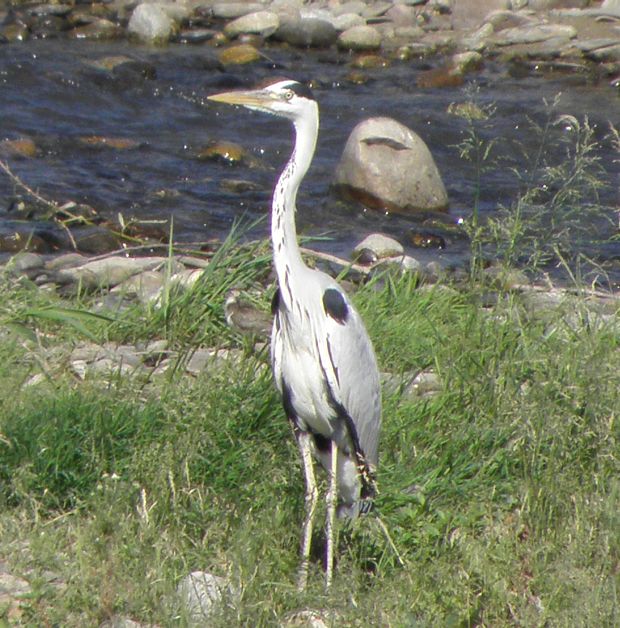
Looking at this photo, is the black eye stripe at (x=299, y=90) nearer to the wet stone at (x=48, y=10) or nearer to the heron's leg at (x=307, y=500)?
the heron's leg at (x=307, y=500)

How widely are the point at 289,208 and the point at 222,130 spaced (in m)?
7.02

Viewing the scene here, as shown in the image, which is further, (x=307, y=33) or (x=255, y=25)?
(x=255, y=25)

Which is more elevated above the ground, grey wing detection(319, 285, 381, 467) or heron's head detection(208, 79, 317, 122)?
heron's head detection(208, 79, 317, 122)

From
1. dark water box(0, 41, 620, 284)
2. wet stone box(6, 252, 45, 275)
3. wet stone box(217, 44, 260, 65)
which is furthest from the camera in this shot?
wet stone box(217, 44, 260, 65)

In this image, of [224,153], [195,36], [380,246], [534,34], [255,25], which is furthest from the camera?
[534,34]

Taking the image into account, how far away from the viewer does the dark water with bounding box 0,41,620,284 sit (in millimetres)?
8633

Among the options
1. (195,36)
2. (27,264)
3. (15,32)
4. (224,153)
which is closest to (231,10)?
(195,36)

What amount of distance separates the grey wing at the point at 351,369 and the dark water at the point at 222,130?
3.52 metres

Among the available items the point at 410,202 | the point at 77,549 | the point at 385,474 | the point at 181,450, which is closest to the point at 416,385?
the point at 385,474

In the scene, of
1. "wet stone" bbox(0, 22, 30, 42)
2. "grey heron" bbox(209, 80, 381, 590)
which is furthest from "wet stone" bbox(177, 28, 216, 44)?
"grey heron" bbox(209, 80, 381, 590)

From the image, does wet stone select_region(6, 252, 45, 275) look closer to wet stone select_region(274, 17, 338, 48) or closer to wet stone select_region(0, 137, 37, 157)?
wet stone select_region(0, 137, 37, 157)

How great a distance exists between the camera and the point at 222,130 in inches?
420

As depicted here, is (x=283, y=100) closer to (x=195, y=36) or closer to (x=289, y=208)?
(x=289, y=208)

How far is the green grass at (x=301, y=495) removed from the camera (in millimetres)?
3482
